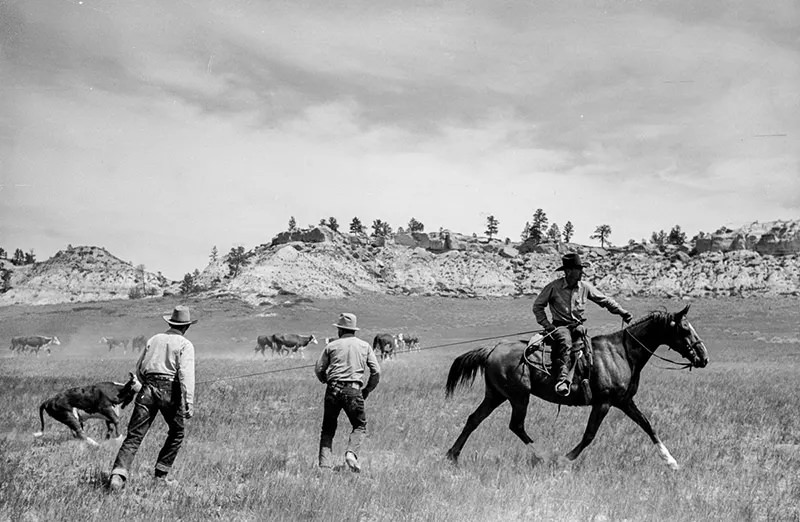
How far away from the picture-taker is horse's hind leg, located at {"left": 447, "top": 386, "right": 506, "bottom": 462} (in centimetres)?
877

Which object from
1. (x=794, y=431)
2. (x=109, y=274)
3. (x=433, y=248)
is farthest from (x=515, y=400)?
(x=109, y=274)

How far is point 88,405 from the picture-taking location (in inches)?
392

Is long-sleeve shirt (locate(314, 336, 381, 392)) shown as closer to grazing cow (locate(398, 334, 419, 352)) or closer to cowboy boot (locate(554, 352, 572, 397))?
cowboy boot (locate(554, 352, 572, 397))

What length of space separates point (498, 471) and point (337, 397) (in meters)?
2.27

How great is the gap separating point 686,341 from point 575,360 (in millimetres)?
1809

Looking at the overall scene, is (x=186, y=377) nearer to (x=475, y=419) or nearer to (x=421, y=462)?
(x=421, y=462)

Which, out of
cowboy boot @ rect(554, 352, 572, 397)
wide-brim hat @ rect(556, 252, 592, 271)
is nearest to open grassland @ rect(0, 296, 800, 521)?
cowboy boot @ rect(554, 352, 572, 397)

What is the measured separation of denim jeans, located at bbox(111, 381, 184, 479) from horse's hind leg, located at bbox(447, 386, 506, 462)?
3.75 metres

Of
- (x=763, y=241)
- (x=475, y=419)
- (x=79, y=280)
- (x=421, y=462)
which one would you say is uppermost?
(x=763, y=241)

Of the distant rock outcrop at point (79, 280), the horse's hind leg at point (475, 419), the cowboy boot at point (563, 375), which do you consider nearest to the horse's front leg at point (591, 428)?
the cowboy boot at point (563, 375)

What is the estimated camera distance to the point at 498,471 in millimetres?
7801

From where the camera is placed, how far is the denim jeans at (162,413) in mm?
6890

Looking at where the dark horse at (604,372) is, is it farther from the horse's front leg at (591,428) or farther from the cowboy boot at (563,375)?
the cowboy boot at (563,375)

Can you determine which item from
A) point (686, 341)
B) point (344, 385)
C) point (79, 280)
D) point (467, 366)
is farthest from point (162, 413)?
point (79, 280)
